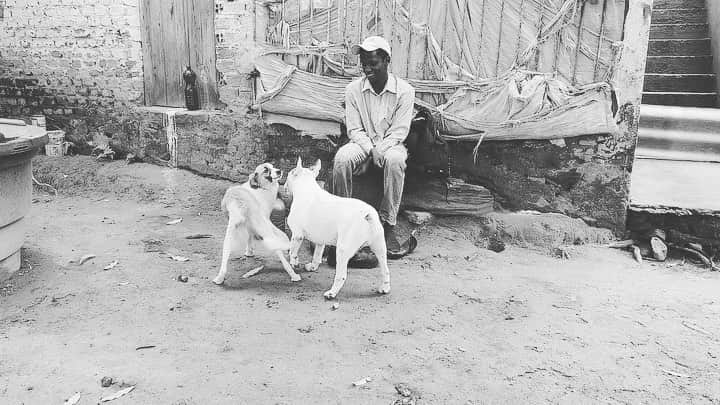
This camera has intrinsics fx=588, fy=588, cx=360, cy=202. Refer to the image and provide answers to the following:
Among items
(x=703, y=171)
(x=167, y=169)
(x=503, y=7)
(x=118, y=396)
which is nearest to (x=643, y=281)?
(x=503, y=7)

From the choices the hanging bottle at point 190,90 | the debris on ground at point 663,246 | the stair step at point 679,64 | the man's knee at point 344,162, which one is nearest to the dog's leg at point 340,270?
the man's knee at point 344,162

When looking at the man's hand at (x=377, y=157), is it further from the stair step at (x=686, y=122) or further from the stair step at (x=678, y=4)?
the stair step at (x=678, y=4)

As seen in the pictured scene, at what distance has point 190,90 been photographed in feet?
20.9

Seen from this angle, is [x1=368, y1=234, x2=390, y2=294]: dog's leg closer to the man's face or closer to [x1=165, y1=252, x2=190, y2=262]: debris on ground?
the man's face

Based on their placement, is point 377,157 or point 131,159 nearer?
point 377,157

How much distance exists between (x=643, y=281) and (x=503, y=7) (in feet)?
7.94

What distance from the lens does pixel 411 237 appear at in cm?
475

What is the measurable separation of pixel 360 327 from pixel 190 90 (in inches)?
158

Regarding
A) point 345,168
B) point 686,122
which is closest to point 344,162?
point 345,168

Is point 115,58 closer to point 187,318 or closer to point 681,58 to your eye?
point 187,318

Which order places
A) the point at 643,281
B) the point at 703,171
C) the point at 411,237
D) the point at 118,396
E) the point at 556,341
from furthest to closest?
the point at 703,171
the point at 411,237
the point at 643,281
the point at 556,341
the point at 118,396

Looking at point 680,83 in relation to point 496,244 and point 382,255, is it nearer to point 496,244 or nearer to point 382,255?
point 496,244

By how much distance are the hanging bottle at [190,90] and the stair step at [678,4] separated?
297 inches

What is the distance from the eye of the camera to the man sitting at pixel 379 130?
4.39 meters
